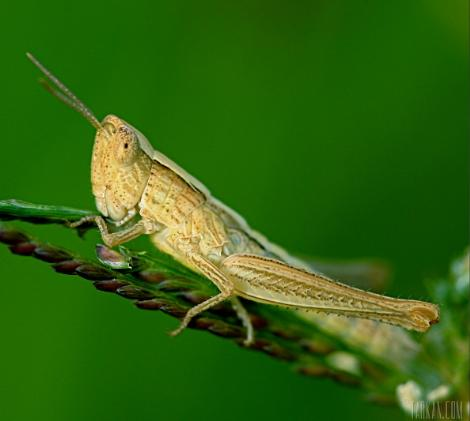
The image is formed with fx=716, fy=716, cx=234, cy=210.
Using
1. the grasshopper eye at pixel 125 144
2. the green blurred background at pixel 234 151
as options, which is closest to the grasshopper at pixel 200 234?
the grasshopper eye at pixel 125 144

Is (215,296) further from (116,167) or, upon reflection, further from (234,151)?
(234,151)

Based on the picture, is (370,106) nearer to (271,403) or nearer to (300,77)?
(300,77)

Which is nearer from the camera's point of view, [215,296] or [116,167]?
[215,296]

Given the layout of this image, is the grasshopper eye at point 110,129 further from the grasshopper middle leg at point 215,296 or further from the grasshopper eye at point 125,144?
the grasshopper middle leg at point 215,296

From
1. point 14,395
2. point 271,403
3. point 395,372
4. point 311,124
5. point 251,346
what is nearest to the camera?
point 251,346

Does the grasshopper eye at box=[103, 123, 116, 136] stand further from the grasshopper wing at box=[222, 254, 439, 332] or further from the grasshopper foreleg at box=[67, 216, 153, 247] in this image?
the grasshopper wing at box=[222, 254, 439, 332]

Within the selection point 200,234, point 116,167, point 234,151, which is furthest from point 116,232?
point 234,151

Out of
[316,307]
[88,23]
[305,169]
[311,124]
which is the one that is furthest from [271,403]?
[88,23]
